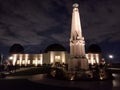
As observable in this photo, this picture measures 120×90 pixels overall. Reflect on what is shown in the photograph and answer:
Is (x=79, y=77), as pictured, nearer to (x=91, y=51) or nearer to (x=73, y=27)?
(x=73, y=27)

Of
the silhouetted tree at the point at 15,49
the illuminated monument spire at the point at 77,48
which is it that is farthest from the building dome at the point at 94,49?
the illuminated monument spire at the point at 77,48

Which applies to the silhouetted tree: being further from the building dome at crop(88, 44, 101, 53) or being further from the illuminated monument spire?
the illuminated monument spire

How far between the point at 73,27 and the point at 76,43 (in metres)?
2.80

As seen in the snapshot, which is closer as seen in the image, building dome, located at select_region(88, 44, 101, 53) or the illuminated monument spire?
the illuminated monument spire

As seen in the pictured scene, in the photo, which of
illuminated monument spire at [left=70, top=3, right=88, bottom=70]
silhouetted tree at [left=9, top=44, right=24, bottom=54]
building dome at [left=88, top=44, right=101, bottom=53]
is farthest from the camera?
building dome at [left=88, top=44, right=101, bottom=53]

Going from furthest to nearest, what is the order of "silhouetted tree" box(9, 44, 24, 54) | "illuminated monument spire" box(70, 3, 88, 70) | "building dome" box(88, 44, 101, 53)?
"building dome" box(88, 44, 101, 53)
"silhouetted tree" box(9, 44, 24, 54)
"illuminated monument spire" box(70, 3, 88, 70)

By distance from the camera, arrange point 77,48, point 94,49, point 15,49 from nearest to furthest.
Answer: point 77,48 < point 15,49 < point 94,49

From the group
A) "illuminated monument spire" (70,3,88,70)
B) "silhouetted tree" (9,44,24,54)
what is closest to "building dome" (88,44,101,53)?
"silhouetted tree" (9,44,24,54)

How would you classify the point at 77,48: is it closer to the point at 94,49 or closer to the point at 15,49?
the point at 15,49

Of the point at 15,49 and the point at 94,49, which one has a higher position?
the point at 15,49

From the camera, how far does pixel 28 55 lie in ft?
197

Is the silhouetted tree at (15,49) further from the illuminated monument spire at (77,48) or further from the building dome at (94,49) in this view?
the illuminated monument spire at (77,48)

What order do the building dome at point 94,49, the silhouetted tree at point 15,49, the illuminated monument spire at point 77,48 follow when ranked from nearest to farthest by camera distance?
the illuminated monument spire at point 77,48, the silhouetted tree at point 15,49, the building dome at point 94,49

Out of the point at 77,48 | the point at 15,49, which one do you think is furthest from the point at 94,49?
the point at 77,48
